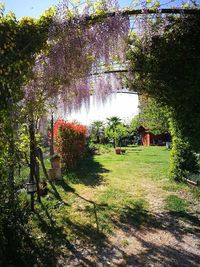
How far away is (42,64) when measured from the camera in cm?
704

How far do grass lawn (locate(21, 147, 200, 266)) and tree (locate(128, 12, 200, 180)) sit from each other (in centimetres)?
244

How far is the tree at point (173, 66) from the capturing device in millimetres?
7195

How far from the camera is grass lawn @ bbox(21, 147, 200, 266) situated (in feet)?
19.5

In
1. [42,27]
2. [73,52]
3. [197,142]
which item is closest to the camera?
[42,27]

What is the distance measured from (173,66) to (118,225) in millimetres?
4346

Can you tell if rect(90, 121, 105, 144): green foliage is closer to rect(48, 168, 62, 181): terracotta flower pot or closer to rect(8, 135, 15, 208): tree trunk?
rect(48, 168, 62, 181): terracotta flower pot

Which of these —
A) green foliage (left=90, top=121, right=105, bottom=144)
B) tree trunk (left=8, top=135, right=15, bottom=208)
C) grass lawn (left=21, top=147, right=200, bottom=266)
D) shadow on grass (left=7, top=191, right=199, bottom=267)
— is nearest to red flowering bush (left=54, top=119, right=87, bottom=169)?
grass lawn (left=21, top=147, right=200, bottom=266)

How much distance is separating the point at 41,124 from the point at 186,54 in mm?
5703

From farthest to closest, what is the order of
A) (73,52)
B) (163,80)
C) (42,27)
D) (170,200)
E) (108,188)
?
(108,188), (170,200), (163,80), (73,52), (42,27)

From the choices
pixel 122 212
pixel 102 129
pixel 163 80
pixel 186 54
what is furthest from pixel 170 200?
pixel 102 129

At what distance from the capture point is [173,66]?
7.59m

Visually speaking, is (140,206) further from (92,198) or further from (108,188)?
(108,188)

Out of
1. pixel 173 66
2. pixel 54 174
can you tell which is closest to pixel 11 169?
pixel 173 66

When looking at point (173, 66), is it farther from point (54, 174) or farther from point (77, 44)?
point (54, 174)
